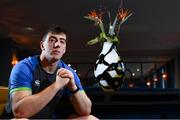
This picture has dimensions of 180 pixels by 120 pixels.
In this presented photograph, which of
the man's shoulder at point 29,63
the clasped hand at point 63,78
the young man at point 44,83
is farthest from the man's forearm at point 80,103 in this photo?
the man's shoulder at point 29,63

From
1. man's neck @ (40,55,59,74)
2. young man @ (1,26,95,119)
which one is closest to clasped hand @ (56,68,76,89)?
young man @ (1,26,95,119)

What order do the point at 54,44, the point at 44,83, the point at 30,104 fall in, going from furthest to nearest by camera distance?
the point at 44,83 → the point at 54,44 → the point at 30,104

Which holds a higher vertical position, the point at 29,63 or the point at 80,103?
the point at 29,63

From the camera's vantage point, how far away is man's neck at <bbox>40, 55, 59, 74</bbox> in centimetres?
138

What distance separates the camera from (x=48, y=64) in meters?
1.41

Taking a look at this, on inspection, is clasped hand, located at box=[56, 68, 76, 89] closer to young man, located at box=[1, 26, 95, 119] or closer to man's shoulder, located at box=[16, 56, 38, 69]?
young man, located at box=[1, 26, 95, 119]

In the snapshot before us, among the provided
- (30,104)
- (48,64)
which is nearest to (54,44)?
(48,64)

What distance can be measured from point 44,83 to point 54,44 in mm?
203

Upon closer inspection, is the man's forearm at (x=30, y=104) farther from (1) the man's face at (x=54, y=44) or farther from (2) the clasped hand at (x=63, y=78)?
(1) the man's face at (x=54, y=44)

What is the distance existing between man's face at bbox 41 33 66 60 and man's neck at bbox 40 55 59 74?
58mm

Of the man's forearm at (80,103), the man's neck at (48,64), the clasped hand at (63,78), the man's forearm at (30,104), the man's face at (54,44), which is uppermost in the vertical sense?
the man's face at (54,44)

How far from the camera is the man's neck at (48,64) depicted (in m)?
1.38

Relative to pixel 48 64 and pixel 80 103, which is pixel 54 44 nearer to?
pixel 48 64

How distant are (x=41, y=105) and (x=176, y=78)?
13.5 metres
